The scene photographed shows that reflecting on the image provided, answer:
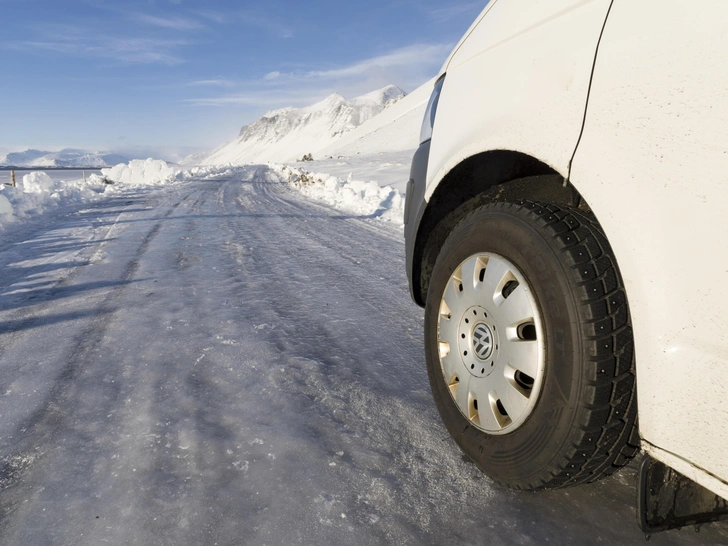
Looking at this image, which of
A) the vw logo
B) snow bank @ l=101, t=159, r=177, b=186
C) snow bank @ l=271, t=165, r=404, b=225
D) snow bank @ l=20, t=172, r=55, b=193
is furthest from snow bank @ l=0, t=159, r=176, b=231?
the vw logo

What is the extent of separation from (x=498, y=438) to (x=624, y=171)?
93cm

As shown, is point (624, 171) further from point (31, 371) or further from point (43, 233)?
point (43, 233)

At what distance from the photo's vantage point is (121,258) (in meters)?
5.19

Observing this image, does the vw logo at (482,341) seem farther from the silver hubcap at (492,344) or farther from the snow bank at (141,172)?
the snow bank at (141,172)

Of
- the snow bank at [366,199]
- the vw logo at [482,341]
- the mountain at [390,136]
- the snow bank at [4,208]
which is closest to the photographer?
the vw logo at [482,341]

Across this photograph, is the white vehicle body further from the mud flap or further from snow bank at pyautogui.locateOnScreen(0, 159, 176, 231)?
snow bank at pyautogui.locateOnScreen(0, 159, 176, 231)

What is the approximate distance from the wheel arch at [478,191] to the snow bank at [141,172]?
24105mm

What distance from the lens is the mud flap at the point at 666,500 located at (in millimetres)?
1130

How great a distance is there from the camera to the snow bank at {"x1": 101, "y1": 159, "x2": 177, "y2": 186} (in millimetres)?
24547

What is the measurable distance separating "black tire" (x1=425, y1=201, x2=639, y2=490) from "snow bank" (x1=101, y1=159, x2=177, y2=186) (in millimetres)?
24980

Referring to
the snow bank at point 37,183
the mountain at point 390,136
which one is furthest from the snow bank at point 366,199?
the mountain at point 390,136

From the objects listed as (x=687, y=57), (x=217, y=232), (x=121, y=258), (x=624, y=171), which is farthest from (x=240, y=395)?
(x=217, y=232)

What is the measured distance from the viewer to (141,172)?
25484 millimetres

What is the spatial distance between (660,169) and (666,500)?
82 centimetres
